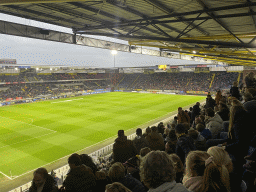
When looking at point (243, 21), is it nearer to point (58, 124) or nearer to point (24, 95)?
point (58, 124)

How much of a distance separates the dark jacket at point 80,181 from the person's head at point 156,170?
5.85 ft

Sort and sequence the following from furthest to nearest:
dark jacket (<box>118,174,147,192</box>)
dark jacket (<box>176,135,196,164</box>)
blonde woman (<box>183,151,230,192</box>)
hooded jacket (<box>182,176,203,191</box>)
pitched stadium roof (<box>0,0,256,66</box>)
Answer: pitched stadium roof (<box>0,0,256,66</box>)
dark jacket (<box>176,135,196,164</box>)
dark jacket (<box>118,174,147,192</box>)
hooded jacket (<box>182,176,203,191</box>)
blonde woman (<box>183,151,230,192</box>)

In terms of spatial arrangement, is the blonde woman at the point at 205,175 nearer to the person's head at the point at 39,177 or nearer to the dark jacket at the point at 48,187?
the dark jacket at the point at 48,187

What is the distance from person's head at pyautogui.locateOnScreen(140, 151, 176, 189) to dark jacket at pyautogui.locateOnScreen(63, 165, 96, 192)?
1782 millimetres

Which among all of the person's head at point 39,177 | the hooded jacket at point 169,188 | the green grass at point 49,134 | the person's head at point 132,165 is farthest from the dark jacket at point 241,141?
the green grass at point 49,134

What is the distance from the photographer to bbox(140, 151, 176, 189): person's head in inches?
58.6

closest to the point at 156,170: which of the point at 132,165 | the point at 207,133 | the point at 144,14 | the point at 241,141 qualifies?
the point at 241,141

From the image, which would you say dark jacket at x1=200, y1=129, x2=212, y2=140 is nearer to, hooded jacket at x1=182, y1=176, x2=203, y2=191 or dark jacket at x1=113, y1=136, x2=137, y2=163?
dark jacket at x1=113, y1=136, x2=137, y2=163

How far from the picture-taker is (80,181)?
2.94 m

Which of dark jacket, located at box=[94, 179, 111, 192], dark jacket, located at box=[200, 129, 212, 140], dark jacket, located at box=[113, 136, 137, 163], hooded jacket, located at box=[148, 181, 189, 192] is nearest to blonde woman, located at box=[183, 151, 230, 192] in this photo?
hooded jacket, located at box=[148, 181, 189, 192]

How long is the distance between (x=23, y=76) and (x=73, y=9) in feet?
175

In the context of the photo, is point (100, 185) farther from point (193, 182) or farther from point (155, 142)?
point (155, 142)

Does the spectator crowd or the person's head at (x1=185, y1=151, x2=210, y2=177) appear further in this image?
the person's head at (x1=185, y1=151, x2=210, y2=177)

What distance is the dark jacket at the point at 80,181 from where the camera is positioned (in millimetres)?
2898
